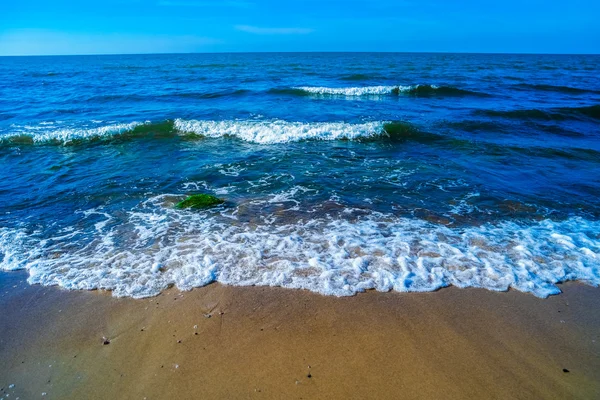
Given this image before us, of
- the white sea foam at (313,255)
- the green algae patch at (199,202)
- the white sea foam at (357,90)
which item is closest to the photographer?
the white sea foam at (313,255)

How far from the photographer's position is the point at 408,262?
17.4 feet

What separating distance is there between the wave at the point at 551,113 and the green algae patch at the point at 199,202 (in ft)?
47.2

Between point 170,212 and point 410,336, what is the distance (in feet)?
16.7

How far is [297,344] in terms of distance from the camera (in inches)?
152

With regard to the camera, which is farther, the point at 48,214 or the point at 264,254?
the point at 48,214

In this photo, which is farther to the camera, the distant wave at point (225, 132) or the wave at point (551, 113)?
the wave at point (551, 113)

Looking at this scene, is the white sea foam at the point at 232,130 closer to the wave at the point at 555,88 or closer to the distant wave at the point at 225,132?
the distant wave at the point at 225,132

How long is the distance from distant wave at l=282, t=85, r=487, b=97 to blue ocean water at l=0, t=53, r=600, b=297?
5686 millimetres

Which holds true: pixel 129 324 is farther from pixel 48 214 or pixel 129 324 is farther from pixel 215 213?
pixel 48 214

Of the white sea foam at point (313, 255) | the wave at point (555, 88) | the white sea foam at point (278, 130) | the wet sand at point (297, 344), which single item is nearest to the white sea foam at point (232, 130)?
the white sea foam at point (278, 130)

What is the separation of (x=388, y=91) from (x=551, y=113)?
965 cm

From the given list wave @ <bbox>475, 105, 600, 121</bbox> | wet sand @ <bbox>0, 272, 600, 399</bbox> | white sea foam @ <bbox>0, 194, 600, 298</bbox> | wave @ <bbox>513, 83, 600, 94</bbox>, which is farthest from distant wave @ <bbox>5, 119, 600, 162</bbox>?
wave @ <bbox>513, 83, 600, 94</bbox>

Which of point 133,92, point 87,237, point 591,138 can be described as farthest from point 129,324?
point 133,92

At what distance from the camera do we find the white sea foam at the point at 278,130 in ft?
42.4
